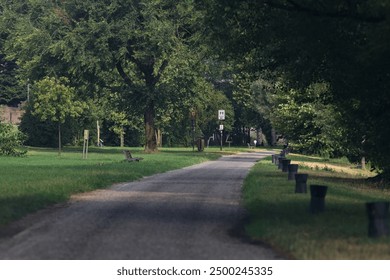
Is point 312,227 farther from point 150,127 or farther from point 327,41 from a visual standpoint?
point 150,127

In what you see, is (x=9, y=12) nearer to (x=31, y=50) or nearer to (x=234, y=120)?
(x=31, y=50)

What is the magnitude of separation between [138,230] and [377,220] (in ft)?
14.7

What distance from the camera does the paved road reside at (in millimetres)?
13477

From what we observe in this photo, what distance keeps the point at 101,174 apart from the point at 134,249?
20.3 metres

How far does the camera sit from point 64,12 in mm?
66438

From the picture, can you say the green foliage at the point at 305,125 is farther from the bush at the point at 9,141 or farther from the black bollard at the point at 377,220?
the black bollard at the point at 377,220

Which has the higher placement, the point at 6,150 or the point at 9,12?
the point at 9,12

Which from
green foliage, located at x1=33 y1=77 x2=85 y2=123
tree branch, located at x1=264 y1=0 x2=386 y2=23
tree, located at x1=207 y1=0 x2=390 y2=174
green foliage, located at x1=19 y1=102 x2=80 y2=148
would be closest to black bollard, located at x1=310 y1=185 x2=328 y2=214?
tree, located at x1=207 y1=0 x2=390 y2=174

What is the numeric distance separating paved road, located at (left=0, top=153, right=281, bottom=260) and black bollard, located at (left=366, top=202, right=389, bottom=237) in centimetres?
217

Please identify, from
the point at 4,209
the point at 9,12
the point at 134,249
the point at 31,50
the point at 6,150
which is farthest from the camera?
the point at 9,12

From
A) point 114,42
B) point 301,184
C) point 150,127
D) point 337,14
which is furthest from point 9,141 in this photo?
point 337,14

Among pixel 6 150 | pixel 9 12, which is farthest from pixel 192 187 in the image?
pixel 9 12

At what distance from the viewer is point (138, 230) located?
16.5 meters

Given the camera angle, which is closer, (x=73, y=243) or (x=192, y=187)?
(x=73, y=243)
